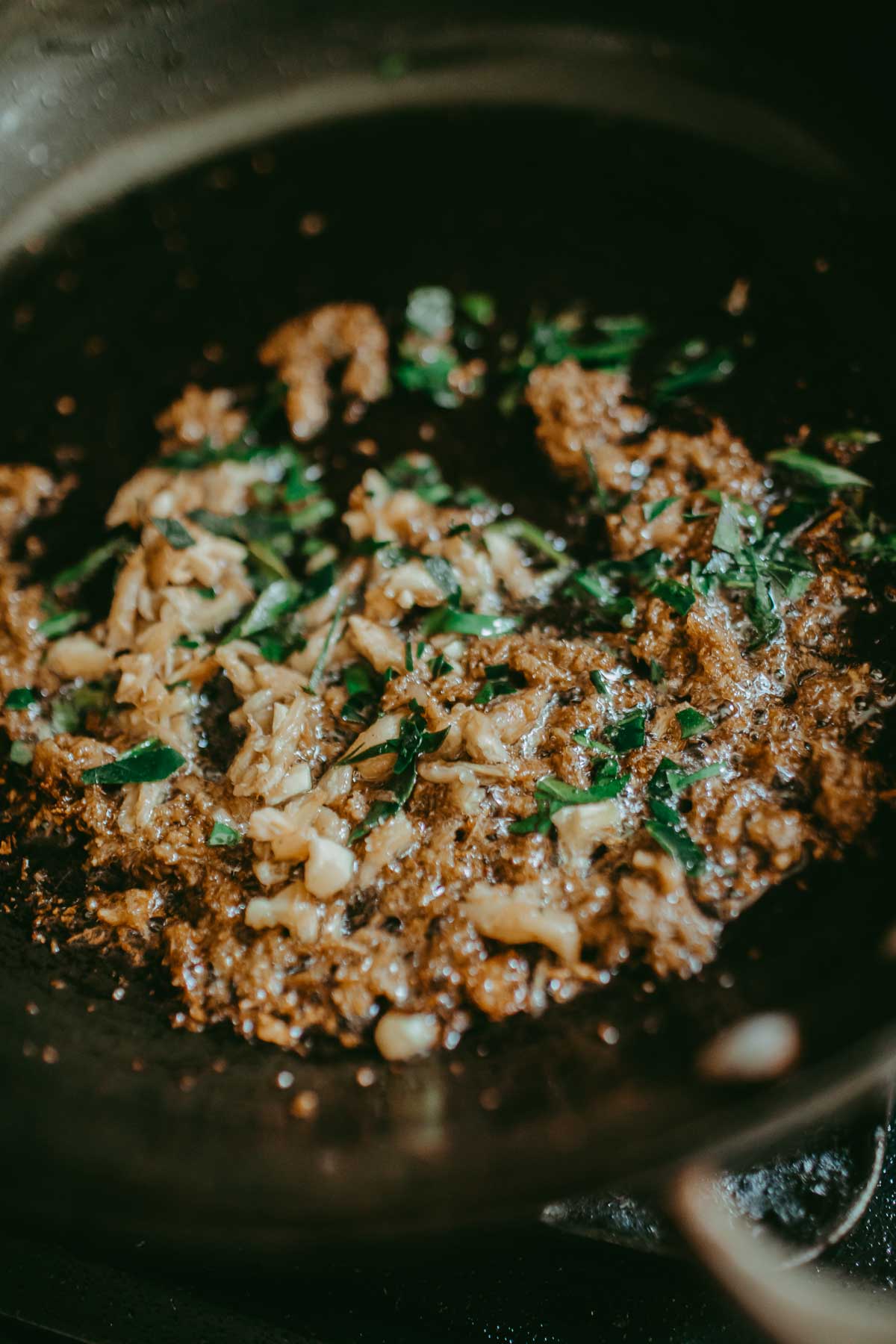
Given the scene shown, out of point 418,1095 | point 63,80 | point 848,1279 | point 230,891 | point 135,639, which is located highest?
point 63,80

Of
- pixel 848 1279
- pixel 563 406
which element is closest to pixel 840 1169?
pixel 848 1279

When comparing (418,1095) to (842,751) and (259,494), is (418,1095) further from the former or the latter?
(259,494)

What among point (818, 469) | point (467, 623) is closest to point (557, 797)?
point (467, 623)

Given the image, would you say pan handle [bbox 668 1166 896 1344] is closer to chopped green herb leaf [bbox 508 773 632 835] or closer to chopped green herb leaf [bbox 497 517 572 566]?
chopped green herb leaf [bbox 508 773 632 835]

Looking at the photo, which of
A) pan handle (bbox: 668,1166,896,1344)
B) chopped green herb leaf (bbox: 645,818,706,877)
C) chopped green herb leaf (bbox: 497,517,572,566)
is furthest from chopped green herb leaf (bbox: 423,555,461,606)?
pan handle (bbox: 668,1166,896,1344)

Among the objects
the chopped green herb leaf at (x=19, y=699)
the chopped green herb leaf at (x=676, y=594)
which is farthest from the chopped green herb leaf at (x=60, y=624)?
the chopped green herb leaf at (x=676, y=594)

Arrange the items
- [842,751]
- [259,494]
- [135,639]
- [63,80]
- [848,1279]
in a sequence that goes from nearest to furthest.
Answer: [848,1279]
[842,751]
[135,639]
[259,494]
[63,80]

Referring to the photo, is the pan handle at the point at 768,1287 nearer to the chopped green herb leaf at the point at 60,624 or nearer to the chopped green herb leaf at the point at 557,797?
the chopped green herb leaf at the point at 557,797
